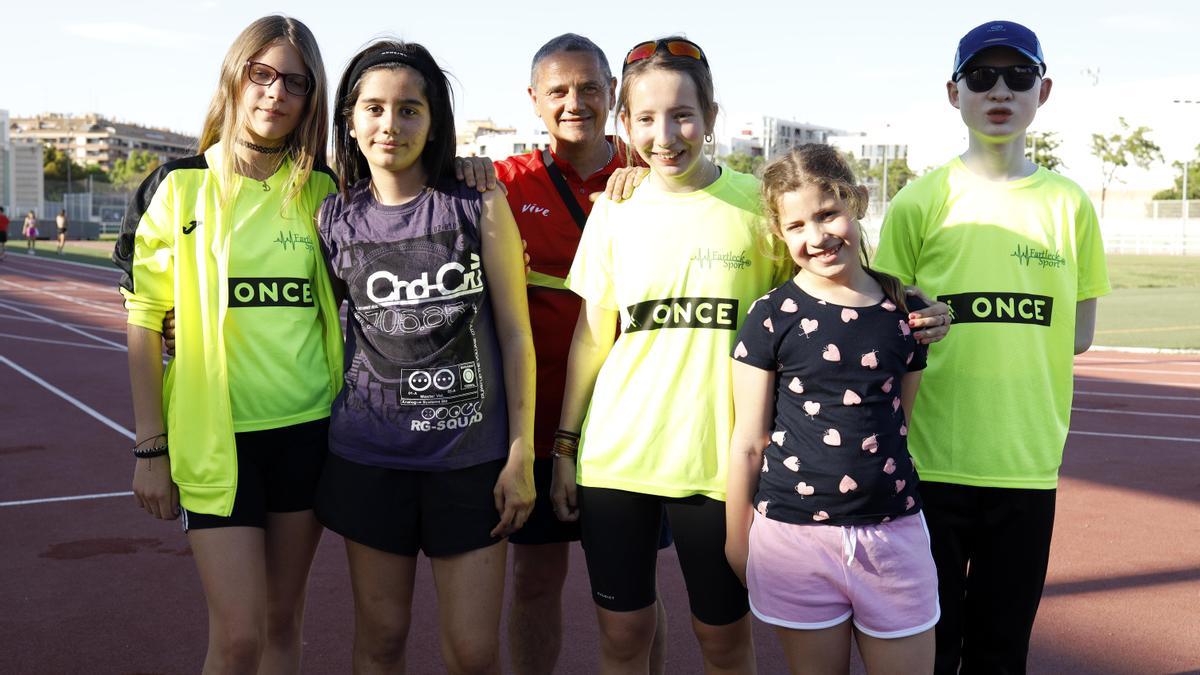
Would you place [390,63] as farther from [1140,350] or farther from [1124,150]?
[1124,150]

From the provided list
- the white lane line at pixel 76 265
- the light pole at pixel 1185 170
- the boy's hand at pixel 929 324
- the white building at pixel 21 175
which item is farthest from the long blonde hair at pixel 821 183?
the white building at pixel 21 175

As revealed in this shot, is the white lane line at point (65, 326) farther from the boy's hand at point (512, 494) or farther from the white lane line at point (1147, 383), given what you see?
the boy's hand at point (512, 494)

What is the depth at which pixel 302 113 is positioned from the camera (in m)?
3.22

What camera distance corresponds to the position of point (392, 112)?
9.89 feet

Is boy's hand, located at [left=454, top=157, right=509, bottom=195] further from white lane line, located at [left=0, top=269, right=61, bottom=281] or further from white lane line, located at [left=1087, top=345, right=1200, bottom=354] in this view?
white lane line, located at [left=0, top=269, right=61, bottom=281]

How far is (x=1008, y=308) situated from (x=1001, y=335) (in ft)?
0.26

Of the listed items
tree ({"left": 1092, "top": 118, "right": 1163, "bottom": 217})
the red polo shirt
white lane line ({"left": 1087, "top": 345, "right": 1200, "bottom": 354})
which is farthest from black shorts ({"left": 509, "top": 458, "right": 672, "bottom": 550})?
tree ({"left": 1092, "top": 118, "right": 1163, "bottom": 217})

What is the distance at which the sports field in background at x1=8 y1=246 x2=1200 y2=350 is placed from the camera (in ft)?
55.2

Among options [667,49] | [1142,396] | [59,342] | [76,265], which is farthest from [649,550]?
[76,265]

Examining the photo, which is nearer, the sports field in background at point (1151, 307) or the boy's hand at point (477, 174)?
the boy's hand at point (477, 174)

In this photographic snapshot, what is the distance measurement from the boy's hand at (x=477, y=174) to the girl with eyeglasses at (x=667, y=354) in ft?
1.12

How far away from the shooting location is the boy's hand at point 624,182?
3.15 meters

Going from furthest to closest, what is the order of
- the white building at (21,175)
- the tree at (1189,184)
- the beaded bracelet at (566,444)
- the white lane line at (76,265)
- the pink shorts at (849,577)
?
the white building at (21,175)
the tree at (1189,184)
the white lane line at (76,265)
the beaded bracelet at (566,444)
the pink shorts at (849,577)

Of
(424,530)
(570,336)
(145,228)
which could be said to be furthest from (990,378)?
(145,228)
